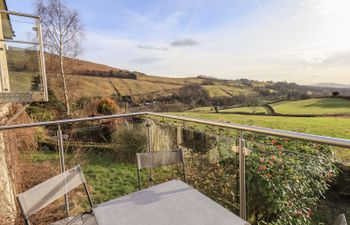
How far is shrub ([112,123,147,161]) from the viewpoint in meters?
6.00

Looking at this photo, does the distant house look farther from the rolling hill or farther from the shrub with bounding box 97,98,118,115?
the rolling hill

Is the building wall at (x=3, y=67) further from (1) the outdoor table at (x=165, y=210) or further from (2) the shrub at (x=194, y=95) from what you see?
(2) the shrub at (x=194, y=95)

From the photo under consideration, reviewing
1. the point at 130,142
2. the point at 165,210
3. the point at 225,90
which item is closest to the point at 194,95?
the point at 225,90

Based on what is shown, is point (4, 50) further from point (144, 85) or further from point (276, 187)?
point (144, 85)

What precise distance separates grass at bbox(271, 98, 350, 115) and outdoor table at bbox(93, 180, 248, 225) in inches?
856

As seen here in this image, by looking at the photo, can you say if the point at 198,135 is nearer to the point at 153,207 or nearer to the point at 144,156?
the point at 144,156

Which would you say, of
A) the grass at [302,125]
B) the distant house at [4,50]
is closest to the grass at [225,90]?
the grass at [302,125]

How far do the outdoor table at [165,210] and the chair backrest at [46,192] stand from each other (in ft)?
1.22

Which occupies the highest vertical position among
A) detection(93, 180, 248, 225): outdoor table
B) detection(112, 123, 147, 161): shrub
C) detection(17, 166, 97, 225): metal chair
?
detection(17, 166, 97, 225): metal chair

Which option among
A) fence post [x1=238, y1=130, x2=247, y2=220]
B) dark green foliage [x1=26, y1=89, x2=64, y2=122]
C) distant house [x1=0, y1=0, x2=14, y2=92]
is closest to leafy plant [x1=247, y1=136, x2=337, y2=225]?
fence post [x1=238, y1=130, x2=247, y2=220]

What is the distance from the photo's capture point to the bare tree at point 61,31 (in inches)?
492

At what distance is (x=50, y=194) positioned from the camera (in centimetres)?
150

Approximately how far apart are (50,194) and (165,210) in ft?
2.73

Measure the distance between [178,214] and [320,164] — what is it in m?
1.78
